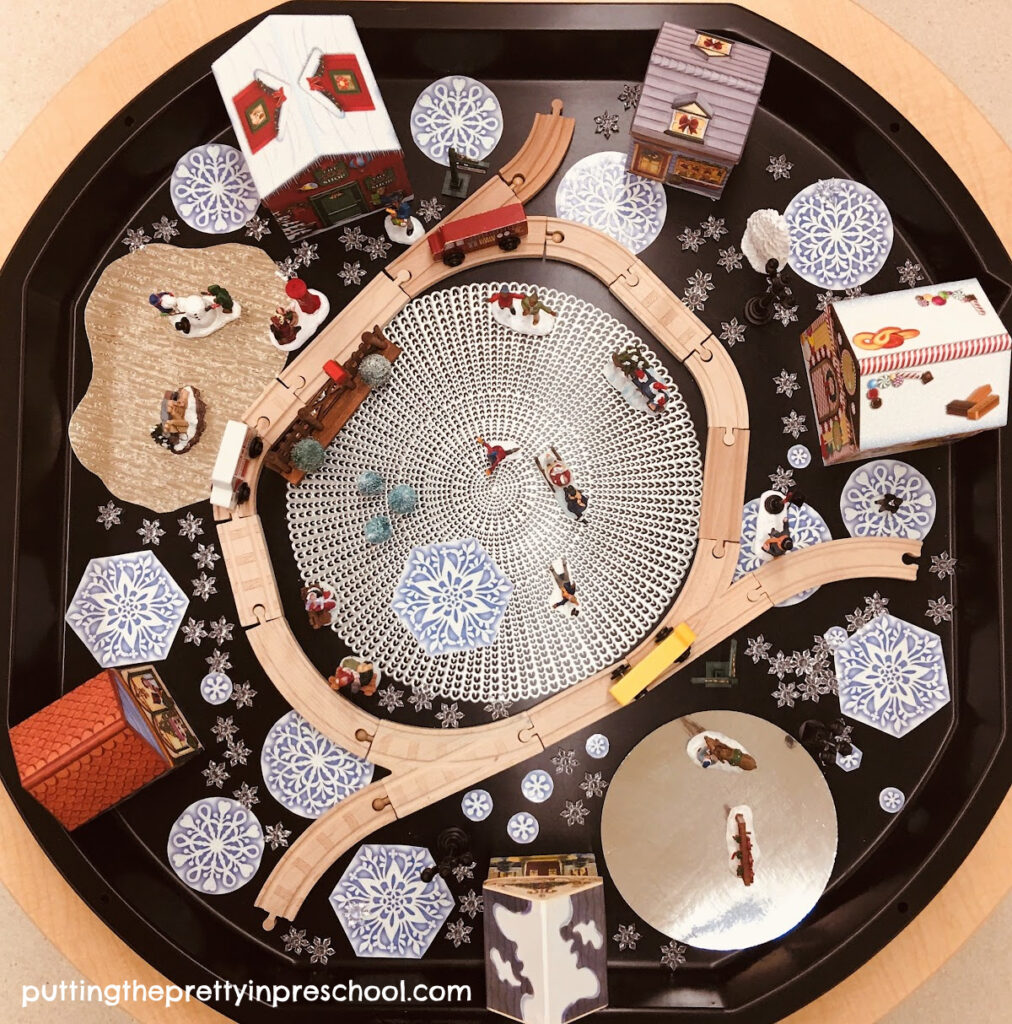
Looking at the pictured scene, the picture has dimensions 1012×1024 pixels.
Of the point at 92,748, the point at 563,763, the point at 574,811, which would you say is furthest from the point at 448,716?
the point at 92,748

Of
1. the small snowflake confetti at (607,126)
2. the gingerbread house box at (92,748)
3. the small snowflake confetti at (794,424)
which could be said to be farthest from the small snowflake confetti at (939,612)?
the gingerbread house box at (92,748)

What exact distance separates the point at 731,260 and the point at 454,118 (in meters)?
1.11

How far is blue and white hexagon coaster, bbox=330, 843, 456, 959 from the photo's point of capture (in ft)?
9.19

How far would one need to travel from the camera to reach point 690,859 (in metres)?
2.77

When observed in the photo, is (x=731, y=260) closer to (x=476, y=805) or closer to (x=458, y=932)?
(x=476, y=805)

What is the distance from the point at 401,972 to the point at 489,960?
0.40 metres

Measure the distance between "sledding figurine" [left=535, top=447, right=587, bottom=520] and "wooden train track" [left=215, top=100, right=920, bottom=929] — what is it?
Answer: 43cm

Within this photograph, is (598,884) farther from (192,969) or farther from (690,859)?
(192,969)

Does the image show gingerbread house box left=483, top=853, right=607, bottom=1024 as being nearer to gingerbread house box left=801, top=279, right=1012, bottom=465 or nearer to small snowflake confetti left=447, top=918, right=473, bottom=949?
small snowflake confetti left=447, top=918, right=473, bottom=949

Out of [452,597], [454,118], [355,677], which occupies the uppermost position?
[454,118]

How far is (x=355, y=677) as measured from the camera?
109 inches

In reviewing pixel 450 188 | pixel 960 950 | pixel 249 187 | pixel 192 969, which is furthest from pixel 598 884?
pixel 249 187

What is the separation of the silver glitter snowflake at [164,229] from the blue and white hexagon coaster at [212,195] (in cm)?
5

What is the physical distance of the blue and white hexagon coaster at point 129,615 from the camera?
2.85m
